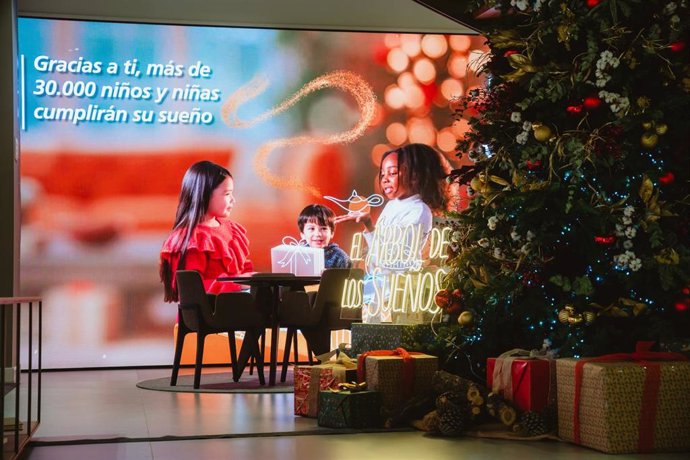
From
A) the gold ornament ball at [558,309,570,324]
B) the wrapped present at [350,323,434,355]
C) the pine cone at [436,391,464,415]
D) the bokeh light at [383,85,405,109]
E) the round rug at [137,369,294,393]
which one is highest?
the bokeh light at [383,85,405,109]

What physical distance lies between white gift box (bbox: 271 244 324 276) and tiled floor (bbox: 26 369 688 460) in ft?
11.7

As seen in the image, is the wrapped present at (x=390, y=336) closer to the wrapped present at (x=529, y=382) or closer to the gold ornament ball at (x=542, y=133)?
the wrapped present at (x=529, y=382)

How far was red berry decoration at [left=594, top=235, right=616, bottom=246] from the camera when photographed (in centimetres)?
507

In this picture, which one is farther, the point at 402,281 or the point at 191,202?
the point at 191,202

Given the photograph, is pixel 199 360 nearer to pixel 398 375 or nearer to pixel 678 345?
pixel 398 375

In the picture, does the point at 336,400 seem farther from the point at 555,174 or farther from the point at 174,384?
the point at 174,384

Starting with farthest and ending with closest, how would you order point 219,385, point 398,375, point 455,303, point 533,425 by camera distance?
point 219,385, point 455,303, point 398,375, point 533,425

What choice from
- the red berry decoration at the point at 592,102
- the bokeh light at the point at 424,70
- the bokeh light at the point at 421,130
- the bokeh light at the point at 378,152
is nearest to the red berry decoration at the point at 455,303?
the red berry decoration at the point at 592,102

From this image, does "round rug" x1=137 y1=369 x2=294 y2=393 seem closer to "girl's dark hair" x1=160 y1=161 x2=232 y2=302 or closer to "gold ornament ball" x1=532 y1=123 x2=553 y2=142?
"girl's dark hair" x1=160 y1=161 x2=232 y2=302

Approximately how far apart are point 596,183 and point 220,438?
222 centimetres

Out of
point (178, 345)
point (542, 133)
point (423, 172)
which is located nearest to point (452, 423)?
point (542, 133)

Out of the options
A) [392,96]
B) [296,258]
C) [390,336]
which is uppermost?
[392,96]

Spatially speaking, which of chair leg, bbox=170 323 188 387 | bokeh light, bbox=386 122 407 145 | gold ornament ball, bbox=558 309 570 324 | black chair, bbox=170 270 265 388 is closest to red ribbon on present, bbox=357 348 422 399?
gold ornament ball, bbox=558 309 570 324

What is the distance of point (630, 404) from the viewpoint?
15.0ft
